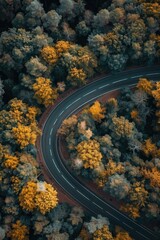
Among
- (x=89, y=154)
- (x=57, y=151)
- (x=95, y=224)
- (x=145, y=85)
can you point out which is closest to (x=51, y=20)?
(x=145, y=85)

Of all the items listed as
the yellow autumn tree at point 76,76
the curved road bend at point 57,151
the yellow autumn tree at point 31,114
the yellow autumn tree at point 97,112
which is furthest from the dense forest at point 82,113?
the curved road bend at point 57,151

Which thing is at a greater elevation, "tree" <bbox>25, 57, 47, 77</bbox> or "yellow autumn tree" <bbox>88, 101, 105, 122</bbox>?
"tree" <bbox>25, 57, 47, 77</bbox>

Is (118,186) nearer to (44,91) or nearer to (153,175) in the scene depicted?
(153,175)

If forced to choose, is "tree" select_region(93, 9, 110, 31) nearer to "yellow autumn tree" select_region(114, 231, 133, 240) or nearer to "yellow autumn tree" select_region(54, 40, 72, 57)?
"yellow autumn tree" select_region(54, 40, 72, 57)

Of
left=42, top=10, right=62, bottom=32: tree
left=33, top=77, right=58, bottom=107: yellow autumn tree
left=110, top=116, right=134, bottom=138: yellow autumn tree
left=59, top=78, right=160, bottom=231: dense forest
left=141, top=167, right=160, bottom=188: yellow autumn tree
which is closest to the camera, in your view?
left=141, top=167, right=160, bottom=188: yellow autumn tree

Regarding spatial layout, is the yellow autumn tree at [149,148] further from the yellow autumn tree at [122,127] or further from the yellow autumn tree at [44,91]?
the yellow autumn tree at [44,91]

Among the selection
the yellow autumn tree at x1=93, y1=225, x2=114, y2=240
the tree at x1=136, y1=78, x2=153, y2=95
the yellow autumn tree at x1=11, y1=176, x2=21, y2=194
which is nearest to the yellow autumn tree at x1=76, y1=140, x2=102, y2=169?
the yellow autumn tree at x1=93, y1=225, x2=114, y2=240

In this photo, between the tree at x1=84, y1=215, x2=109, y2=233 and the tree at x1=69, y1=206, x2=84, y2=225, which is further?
the tree at x1=69, y1=206, x2=84, y2=225
